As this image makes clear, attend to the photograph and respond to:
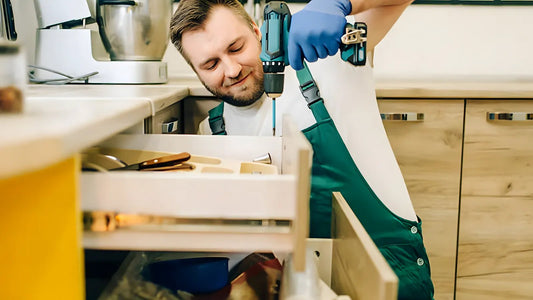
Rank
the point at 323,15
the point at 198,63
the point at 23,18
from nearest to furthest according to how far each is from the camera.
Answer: the point at 323,15
the point at 198,63
the point at 23,18

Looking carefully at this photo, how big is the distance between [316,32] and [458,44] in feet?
3.61

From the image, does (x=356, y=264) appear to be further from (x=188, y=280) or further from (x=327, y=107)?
(x=327, y=107)

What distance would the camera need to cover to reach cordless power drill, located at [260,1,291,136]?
46.3 inches

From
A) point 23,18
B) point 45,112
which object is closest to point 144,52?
point 23,18

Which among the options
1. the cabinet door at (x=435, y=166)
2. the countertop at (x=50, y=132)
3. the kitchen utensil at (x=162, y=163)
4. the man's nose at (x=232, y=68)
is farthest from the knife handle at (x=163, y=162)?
the cabinet door at (x=435, y=166)

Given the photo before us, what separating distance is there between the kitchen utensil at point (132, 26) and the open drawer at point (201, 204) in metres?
1.05

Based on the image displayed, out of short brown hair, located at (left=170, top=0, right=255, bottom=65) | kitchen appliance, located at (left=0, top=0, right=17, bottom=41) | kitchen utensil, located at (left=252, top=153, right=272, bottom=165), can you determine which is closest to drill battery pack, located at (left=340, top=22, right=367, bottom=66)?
kitchen utensil, located at (left=252, top=153, right=272, bottom=165)

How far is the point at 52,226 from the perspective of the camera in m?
0.54

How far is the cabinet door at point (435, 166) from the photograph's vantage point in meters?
1.55

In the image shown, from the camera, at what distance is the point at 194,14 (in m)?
1.38

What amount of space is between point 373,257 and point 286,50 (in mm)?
714

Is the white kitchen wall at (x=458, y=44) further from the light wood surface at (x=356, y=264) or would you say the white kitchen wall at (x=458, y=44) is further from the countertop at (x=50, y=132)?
the countertop at (x=50, y=132)

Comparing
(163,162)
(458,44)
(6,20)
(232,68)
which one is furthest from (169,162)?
(458,44)

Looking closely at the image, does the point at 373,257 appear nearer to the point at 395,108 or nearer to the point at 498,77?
the point at 395,108
